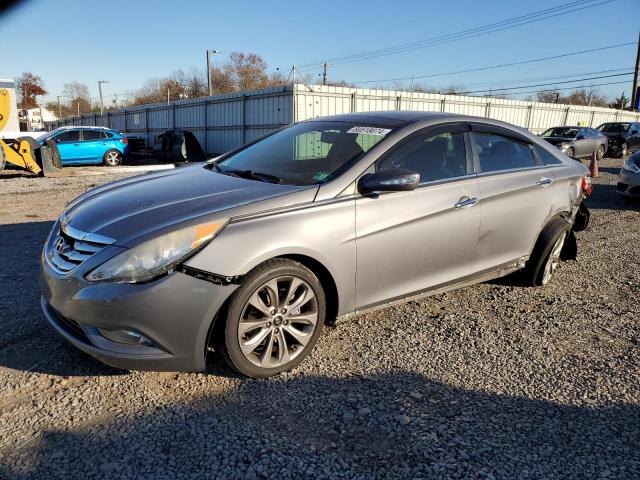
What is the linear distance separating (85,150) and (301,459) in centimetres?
1860

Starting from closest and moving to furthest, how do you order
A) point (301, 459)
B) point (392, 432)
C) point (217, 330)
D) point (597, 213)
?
point (301, 459), point (392, 432), point (217, 330), point (597, 213)

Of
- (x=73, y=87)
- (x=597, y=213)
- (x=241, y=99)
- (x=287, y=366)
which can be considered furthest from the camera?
(x=73, y=87)

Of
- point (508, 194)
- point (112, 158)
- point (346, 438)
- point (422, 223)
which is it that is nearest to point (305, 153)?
point (422, 223)

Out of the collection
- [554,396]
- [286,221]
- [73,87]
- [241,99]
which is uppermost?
[73,87]

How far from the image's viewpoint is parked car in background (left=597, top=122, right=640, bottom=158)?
70.8ft

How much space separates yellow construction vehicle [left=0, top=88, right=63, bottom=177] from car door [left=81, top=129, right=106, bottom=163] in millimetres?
3622

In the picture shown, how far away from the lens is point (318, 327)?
3.07m

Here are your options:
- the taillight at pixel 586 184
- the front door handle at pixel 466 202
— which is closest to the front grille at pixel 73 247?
the front door handle at pixel 466 202

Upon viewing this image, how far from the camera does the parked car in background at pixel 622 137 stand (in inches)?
850

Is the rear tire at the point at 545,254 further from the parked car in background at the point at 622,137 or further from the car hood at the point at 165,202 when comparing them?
the parked car in background at the point at 622,137

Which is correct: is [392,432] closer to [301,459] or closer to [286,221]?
[301,459]

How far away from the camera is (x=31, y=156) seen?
13.4 meters

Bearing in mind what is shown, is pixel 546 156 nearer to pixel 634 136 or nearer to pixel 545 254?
pixel 545 254

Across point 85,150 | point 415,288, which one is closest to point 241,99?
point 85,150
